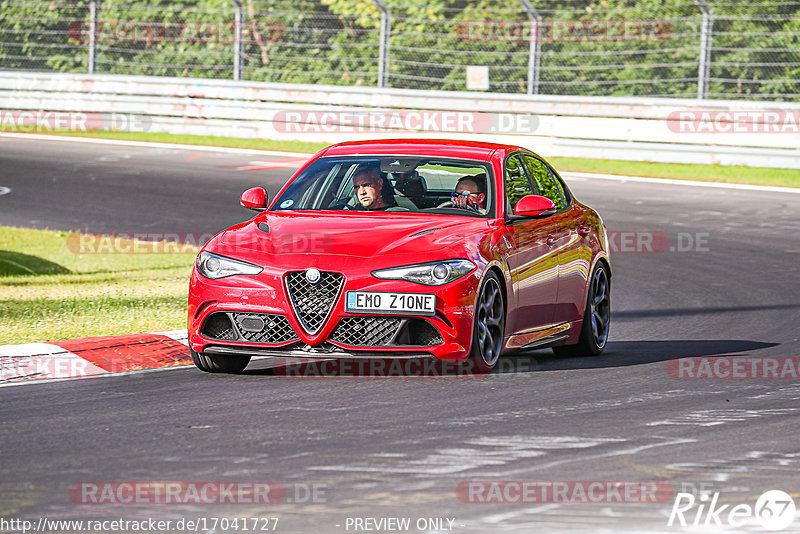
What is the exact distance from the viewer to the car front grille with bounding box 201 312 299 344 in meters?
8.66

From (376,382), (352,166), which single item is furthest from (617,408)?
(352,166)

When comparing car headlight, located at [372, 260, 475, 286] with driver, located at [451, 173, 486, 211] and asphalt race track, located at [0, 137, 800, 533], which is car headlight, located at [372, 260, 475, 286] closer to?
asphalt race track, located at [0, 137, 800, 533]

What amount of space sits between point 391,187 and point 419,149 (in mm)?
524

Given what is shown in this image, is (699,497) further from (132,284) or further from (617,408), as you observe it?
(132,284)

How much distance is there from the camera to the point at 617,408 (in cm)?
804

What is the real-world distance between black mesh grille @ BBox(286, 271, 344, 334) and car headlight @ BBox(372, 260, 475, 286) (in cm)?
26

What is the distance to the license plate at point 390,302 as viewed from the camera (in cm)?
855

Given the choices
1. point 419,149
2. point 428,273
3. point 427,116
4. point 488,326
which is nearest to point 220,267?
point 428,273

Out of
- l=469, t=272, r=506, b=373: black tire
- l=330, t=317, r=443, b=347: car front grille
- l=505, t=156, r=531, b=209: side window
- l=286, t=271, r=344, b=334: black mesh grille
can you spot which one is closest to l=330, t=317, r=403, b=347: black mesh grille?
l=330, t=317, r=443, b=347: car front grille

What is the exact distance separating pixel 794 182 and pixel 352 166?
1415 centimetres

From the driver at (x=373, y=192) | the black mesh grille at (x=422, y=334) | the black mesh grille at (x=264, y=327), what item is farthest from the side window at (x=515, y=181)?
the black mesh grille at (x=264, y=327)

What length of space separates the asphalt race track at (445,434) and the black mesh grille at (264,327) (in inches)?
11.6

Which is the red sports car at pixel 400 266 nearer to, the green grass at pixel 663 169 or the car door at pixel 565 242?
the car door at pixel 565 242

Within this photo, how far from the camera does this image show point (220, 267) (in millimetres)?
8875
